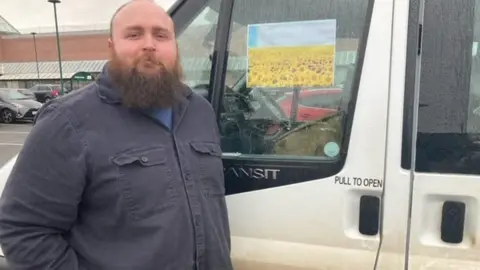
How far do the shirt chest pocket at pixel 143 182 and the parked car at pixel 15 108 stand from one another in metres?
19.0

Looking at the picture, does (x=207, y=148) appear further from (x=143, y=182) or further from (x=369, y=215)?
(x=369, y=215)

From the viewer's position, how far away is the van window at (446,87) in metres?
1.48

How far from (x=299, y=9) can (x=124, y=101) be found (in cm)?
73

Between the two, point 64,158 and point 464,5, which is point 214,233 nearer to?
point 64,158

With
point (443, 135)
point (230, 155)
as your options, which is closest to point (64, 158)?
point (230, 155)

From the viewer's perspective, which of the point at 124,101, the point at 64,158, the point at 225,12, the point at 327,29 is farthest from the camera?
the point at 225,12

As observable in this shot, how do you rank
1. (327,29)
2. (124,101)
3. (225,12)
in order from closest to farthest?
(124,101)
(327,29)
(225,12)

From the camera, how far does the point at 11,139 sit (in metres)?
13.9

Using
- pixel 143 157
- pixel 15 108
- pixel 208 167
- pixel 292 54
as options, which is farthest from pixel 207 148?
pixel 15 108

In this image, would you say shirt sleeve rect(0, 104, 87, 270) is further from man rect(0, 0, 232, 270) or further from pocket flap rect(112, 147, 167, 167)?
pocket flap rect(112, 147, 167, 167)

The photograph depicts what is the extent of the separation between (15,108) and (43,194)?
19.5 m

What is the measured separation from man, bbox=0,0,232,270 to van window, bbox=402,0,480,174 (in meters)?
0.71

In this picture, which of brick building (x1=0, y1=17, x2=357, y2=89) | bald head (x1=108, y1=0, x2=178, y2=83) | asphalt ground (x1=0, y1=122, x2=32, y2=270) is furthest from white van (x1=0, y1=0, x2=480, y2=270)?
brick building (x1=0, y1=17, x2=357, y2=89)

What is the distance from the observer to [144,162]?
1.37 m
